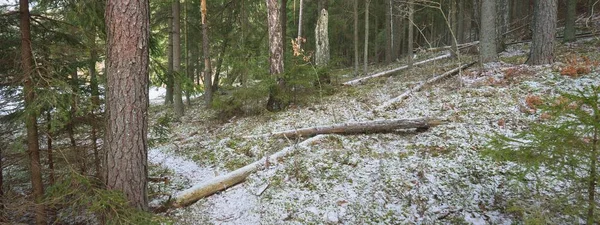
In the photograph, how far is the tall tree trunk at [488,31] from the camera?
11070 millimetres

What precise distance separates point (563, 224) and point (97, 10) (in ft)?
22.2

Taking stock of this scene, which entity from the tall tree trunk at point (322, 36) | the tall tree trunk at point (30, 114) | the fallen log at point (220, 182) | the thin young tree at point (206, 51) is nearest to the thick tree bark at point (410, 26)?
the tall tree trunk at point (322, 36)

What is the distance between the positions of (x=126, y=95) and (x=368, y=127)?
4986 mm

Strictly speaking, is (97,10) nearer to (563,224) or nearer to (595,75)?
(563,224)

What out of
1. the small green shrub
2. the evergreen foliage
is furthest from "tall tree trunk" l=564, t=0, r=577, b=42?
the small green shrub

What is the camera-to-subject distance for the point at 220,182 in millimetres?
5746

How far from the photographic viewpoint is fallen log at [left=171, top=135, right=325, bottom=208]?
5.41 meters

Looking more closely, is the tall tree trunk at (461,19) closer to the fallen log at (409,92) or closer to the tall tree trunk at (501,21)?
the tall tree trunk at (501,21)

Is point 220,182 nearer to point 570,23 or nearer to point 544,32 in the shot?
point 544,32

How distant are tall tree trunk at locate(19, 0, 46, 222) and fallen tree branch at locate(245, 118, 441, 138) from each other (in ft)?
15.1

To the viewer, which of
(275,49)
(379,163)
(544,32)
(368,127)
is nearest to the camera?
(379,163)

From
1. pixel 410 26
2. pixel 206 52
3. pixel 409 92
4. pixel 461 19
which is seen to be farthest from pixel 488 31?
pixel 206 52

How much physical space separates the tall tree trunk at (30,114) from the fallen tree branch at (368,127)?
15.1ft

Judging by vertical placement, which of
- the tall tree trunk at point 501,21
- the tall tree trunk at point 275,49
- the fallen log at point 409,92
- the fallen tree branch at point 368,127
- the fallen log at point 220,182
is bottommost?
the fallen log at point 220,182
